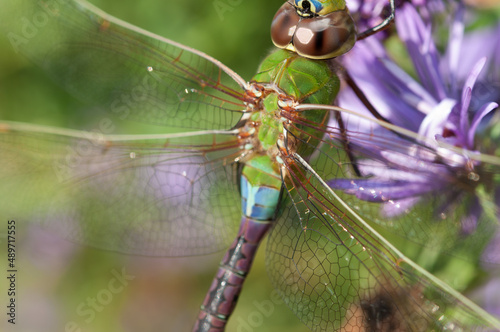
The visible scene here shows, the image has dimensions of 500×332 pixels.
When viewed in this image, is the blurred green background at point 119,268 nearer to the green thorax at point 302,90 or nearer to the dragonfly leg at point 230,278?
the dragonfly leg at point 230,278

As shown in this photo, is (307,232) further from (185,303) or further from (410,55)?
(185,303)

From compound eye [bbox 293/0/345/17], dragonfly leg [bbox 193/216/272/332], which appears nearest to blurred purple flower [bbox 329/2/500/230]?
compound eye [bbox 293/0/345/17]

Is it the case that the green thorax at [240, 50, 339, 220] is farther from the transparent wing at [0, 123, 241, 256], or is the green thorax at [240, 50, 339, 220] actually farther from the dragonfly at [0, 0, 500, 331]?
the transparent wing at [0, 123, 241, 256]

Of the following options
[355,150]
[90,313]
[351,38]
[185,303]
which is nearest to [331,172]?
[355,150]

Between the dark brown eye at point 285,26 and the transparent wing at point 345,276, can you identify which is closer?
the transparent wing at point 345,276

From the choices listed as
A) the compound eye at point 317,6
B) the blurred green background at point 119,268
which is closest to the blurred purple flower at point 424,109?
the compound eye at point 317,6

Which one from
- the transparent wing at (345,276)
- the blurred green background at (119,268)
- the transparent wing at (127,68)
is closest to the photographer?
the transparent wing at (345,276)
